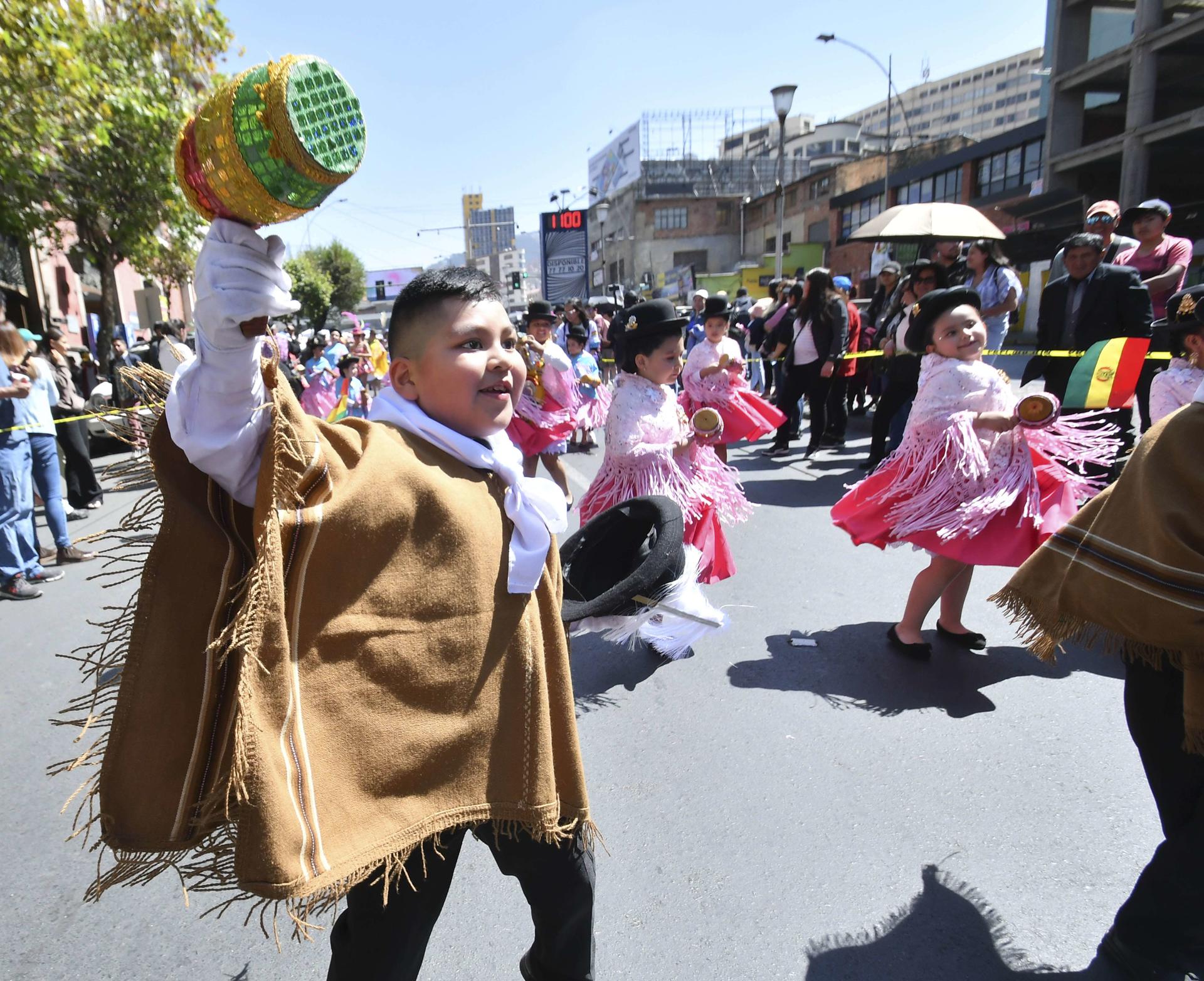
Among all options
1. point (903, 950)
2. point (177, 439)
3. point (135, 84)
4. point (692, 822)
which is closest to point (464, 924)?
point (692, 822)

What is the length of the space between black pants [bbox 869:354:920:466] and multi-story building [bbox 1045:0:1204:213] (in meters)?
16.5

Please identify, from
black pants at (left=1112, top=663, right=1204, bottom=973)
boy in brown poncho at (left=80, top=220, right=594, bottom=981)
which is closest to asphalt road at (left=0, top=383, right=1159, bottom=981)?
black pants at (left=1112, top=663, right=1204, bottom=973)

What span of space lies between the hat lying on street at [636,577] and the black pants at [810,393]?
20.6 ft

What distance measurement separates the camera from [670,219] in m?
56.4

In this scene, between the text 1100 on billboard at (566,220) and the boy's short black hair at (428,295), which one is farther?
the text 1100 on billboard at (566,220)

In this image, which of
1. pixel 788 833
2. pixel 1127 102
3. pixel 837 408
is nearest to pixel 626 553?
pixel 788 833

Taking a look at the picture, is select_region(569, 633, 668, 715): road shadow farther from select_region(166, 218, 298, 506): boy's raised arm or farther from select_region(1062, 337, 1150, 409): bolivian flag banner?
select_region(1062, 337, 1150, 409): bolivian flag banner

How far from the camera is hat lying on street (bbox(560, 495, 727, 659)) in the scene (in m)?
2.47

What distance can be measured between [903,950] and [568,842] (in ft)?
3.71

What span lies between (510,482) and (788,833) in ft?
5.72

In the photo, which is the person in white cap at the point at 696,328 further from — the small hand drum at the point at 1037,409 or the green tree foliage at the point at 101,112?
the small hand drum at the point at 1037,409

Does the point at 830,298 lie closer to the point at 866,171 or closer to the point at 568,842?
the point at 568,842

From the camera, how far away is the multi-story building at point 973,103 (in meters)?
100

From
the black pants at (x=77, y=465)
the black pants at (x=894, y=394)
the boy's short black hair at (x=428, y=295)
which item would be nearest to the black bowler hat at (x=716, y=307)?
the black pants at (x=894, y=394)
